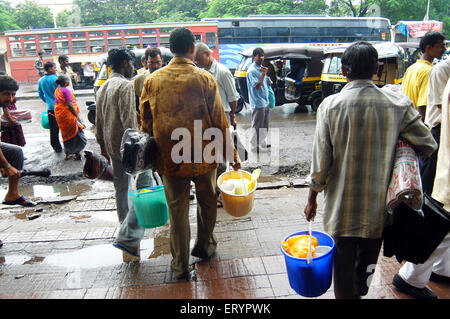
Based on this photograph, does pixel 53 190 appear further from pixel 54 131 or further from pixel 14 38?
pixel 14 38

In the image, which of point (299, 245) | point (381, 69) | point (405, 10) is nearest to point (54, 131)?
point (299, 245)

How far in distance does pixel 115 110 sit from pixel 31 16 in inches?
1692

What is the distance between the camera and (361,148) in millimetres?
1978

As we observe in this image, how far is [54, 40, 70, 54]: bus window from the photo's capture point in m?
20.4

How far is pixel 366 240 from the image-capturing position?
2.11m

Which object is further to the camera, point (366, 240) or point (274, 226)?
point (274, 226)

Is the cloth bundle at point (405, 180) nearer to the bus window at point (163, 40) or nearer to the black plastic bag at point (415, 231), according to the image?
the black plastic bag at point (415, 231)

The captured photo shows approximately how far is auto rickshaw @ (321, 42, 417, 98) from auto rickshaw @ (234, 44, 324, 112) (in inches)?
37.7

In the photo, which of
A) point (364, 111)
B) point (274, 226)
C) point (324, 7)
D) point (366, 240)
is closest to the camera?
point (364, 111)

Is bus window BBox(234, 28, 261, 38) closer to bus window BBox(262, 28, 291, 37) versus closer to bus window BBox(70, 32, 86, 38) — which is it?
bus window BBox(262, 28, 291, 37)
